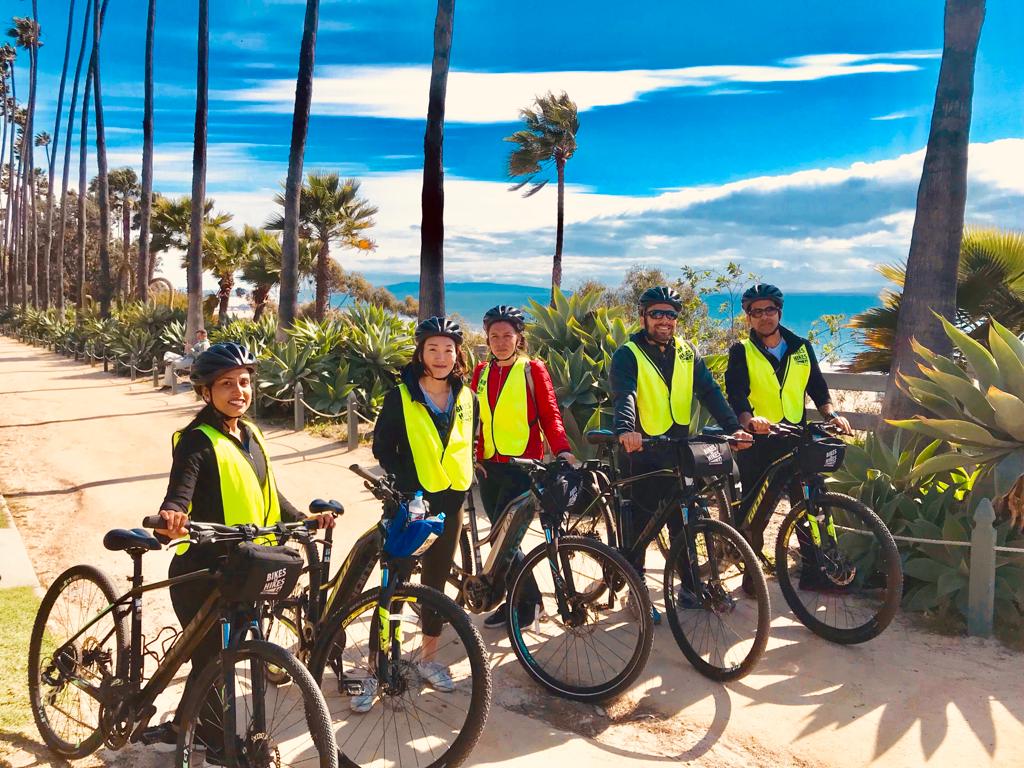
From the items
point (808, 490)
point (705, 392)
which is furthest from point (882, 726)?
point (705, 392)

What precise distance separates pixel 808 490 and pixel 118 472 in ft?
25.0

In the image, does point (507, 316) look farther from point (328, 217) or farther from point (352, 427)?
point (328, 217)

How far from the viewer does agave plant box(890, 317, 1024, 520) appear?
4.34 meters

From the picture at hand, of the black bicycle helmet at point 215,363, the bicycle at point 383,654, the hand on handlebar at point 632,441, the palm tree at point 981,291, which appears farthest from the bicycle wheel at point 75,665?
the palm tree at point 981,291

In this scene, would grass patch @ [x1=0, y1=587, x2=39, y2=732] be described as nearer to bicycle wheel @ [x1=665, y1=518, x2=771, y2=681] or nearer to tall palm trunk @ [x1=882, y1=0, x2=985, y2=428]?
bicycle wheel @ [x1=665, y1=518, x2=771, y2=681]

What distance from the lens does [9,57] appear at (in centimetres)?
5975

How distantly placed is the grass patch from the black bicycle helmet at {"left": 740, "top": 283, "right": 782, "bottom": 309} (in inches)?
163

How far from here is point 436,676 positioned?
3629mm

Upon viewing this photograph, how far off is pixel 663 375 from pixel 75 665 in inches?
121

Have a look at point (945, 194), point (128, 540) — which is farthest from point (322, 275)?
point (128, 540)

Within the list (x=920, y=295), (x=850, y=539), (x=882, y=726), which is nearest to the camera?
(x=882, y=726)

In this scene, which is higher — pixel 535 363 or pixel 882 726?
pixel 535 363

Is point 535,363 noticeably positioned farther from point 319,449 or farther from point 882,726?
point 319,449

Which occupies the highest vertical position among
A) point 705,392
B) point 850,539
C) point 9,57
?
point 9,57
